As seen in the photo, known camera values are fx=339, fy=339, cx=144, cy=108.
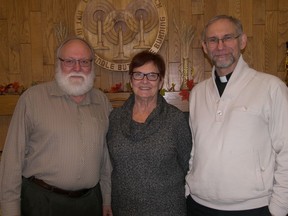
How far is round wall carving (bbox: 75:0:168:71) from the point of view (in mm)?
3658

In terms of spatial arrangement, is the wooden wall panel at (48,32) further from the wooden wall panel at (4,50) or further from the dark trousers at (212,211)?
the dark trousers at (212,211)

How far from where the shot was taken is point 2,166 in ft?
6.34

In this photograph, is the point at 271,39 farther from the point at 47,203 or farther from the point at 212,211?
the point at 47,203

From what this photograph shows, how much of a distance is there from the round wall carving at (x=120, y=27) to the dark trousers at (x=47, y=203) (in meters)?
1.98

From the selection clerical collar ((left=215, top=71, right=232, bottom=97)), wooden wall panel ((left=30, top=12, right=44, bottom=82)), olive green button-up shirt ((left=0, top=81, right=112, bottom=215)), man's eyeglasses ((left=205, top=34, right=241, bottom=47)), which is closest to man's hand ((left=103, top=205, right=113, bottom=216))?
olive green button-up shirt ((left=0, top=81, right=112, bottom=215))

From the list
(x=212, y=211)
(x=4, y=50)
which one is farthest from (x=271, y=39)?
(x=4, y=50)

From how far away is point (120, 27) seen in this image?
3.72 m

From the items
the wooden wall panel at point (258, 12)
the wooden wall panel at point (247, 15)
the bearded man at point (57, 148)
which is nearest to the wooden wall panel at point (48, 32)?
the bearded man at point (57, 148)

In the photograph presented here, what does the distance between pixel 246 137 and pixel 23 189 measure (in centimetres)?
128

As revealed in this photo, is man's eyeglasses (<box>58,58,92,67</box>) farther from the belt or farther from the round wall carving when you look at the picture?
the round wall carving

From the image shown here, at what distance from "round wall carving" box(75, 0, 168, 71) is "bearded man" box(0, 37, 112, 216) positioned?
163 cm

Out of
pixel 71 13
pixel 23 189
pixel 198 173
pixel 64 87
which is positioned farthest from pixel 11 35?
pixel 198 173

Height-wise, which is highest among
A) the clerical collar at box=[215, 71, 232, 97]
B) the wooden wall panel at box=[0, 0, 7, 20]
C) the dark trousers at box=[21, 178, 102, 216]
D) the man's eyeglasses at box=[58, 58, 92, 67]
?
the wooden wall panel at box=[0, 0, 7, 20]

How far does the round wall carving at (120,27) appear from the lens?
366 centimetres
